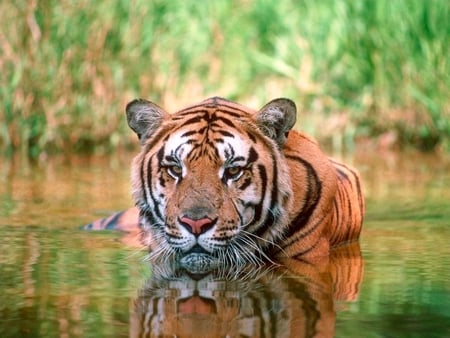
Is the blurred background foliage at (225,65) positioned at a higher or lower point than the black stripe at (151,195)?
higher

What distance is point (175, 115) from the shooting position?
5680 mm

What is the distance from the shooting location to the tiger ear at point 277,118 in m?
5.41

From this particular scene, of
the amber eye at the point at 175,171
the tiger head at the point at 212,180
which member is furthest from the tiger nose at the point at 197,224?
the amber eye at the point at 175,171

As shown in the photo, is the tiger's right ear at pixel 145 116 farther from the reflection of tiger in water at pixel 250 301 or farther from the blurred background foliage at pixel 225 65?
the blurred background foliage at pixel 225 65

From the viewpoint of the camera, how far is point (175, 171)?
5363 mm

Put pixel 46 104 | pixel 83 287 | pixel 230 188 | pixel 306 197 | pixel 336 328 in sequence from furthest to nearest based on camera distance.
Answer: pixel 46 104 → pixel 306 197 → pixel 230 188 → pixel 83 287 → pixel 336 328

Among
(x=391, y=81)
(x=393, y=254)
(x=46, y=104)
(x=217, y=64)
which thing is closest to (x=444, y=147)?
(x=391, y=81)

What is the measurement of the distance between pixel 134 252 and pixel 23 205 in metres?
1.82

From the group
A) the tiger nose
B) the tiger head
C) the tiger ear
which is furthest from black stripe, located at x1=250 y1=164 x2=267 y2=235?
the tiger nose

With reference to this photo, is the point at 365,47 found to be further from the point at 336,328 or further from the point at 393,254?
the point at 336,328

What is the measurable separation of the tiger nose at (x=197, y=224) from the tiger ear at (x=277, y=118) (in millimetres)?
586

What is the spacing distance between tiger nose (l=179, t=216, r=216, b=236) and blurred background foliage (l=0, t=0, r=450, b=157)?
17.0 ft

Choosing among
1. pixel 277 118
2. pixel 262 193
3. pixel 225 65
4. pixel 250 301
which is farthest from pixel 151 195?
pixel 225 65

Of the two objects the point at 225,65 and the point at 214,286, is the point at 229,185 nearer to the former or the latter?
the point at 214,286
